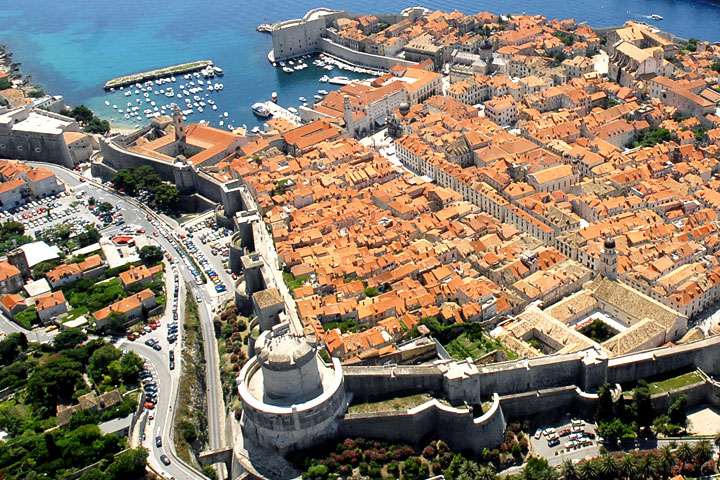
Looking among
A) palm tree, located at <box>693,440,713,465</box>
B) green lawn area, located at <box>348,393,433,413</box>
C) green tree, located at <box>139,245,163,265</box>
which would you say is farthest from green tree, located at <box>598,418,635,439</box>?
green tree, located at <box>139,245,163,265</box>

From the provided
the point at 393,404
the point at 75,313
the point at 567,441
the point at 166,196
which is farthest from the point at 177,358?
the point at 166,196

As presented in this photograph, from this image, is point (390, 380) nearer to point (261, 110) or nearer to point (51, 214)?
point (51, 214)

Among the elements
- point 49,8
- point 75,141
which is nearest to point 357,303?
point 75,141

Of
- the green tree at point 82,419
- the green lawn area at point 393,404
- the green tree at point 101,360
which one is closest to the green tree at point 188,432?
the green tree at point 82,419

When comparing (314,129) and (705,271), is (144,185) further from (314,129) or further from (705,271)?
(705,271)

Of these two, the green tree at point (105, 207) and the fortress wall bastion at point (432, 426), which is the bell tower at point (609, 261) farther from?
the green tree at point (105, 207)

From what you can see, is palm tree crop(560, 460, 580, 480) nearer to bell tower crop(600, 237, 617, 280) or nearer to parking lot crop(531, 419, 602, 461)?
parking lot crop(531, 419, 602, 461)

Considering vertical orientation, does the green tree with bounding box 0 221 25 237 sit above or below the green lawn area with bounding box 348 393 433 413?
below
